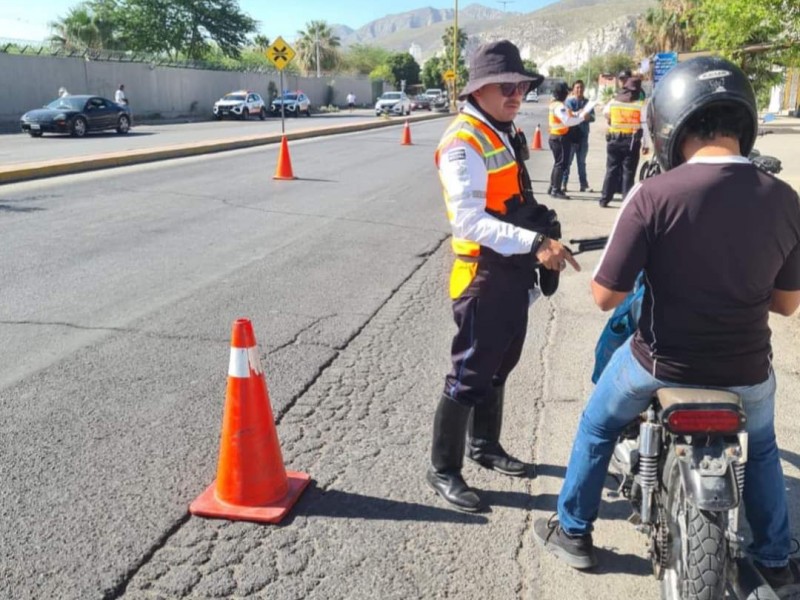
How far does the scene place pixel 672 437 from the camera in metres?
2.40

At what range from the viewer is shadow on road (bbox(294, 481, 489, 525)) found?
10.5ft

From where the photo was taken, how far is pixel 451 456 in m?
3.34

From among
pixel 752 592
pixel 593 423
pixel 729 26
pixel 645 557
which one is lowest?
pixel 645 557

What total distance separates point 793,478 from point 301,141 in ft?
73.4

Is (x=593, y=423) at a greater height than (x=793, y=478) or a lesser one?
greater

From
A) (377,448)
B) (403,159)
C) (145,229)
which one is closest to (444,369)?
(377,448)

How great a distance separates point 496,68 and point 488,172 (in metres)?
0.43

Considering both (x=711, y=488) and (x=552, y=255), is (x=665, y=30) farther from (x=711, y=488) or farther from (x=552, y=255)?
(x=711, y=488)

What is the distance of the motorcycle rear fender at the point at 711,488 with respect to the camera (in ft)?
7.10

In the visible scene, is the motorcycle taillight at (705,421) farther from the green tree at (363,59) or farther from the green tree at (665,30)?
the green tree at (363,59)

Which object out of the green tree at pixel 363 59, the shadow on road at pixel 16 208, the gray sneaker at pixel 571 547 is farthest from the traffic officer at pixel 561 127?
the green tree at pixel 363 59

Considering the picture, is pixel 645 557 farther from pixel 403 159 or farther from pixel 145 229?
pixel 403 159

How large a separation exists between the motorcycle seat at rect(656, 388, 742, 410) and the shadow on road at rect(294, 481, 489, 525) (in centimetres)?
121

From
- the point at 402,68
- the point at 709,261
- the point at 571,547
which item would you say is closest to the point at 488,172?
the point at 709,261
